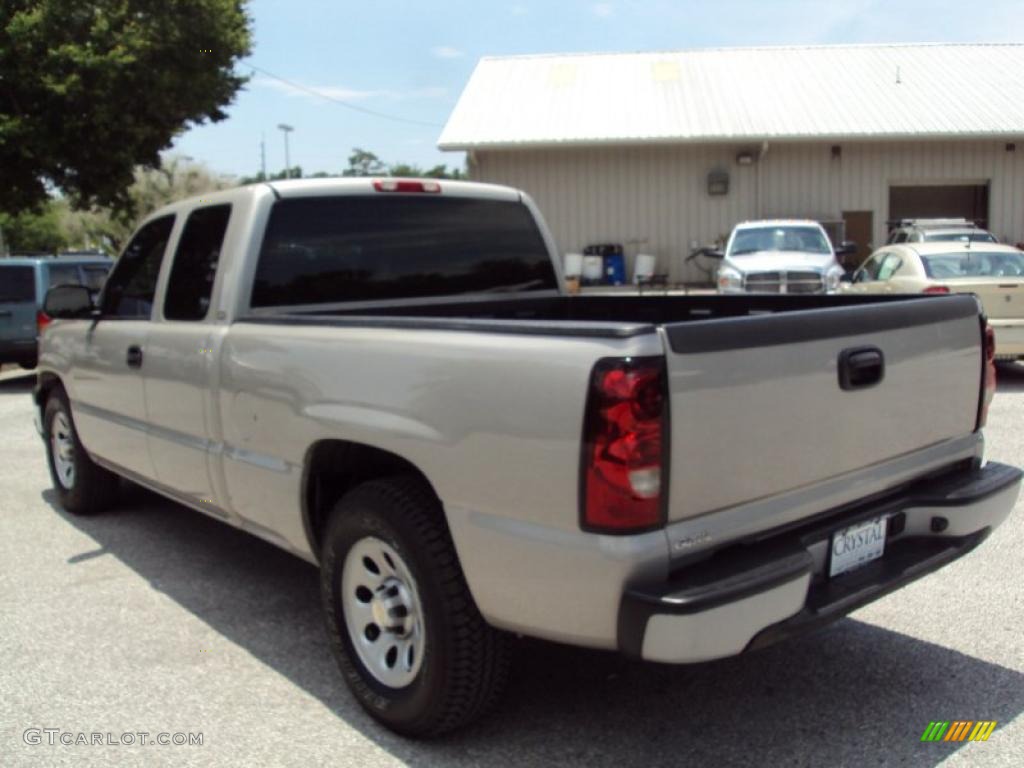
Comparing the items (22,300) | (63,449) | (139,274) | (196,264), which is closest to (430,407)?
(196,264)

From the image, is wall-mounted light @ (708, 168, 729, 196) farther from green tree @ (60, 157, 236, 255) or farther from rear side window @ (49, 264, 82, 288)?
green tree @ (60, 157, 236, 255)

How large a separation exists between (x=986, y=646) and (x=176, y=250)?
13.1 ft

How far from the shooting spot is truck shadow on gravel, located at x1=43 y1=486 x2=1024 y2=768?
121 inches

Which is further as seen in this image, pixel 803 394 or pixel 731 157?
pixel 731 157

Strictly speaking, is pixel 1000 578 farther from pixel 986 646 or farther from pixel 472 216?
pixel 472 216

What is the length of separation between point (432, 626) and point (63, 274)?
12.4 m

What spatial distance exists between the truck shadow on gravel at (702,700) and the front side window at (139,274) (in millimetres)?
1597

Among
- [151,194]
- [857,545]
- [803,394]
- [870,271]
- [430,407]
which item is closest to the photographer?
[803,394]

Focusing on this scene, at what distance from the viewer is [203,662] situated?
3.87m

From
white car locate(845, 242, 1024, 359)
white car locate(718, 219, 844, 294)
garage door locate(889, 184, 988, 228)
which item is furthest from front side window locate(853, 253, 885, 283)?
garage door locate(889, 184, 988, 228)

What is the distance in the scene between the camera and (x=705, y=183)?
2208 cm

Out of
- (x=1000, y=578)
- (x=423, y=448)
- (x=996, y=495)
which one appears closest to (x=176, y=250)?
(x=423, y=448)

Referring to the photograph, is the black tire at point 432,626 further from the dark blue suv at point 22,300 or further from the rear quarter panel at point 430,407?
the dark blue suv at point 22,300

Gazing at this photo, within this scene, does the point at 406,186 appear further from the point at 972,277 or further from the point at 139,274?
the point at 972,277
